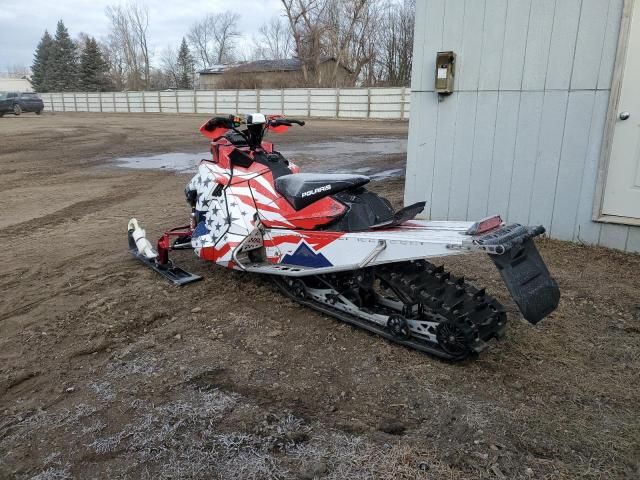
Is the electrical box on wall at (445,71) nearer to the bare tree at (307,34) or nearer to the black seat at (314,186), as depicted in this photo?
the black seat at (314,186)

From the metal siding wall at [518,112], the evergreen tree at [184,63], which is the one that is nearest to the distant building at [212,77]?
the evergreen tree at [184,63]

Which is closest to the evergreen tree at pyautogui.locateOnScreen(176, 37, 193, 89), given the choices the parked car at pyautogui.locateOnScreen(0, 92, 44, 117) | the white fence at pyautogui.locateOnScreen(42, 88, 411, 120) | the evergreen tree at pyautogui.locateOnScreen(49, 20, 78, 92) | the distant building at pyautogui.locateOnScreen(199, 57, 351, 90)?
the evergreen tree at pyautogui.locateOnScreen(49, 20, 78, 92)

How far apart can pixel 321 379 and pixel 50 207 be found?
6.40 metres

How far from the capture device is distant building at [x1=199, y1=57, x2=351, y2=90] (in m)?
44.4

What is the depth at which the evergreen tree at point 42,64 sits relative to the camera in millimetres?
61281

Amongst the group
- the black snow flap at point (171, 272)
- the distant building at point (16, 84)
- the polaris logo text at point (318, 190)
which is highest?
the distant building at point (16, 84)

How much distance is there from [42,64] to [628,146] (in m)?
74.0

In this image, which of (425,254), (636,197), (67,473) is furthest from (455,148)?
(67,473)

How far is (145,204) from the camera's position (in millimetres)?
8164

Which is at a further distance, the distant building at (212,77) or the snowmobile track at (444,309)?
the distant building at (212,77)

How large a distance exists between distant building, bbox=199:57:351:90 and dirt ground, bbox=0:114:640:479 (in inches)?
1601

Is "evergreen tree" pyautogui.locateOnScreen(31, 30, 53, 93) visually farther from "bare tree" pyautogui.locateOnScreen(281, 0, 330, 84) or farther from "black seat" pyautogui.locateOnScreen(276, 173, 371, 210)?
"black seat" pyautogui.locateOnScreen(276, 173, 371, 210)

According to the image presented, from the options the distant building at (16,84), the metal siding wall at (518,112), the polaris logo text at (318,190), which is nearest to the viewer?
the polaris logo text at (318,190)

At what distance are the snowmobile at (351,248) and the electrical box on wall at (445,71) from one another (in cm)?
239
